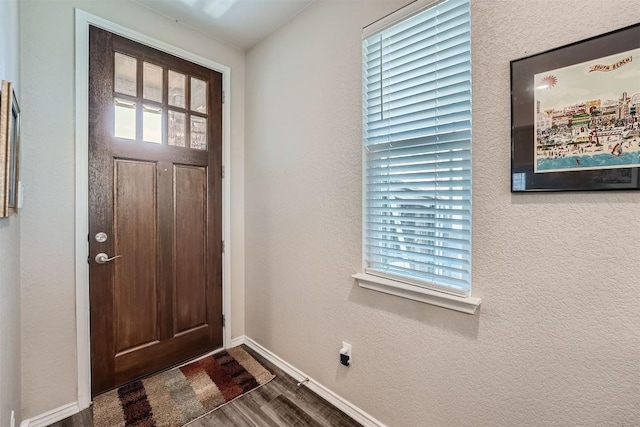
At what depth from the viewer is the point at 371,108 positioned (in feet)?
5.51

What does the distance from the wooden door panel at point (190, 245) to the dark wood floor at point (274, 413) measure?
2.52 feet

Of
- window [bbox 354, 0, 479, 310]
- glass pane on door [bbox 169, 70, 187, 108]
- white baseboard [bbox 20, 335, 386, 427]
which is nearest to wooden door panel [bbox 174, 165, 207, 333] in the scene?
glass pane on door [bbox 169, 70, 187, 108]

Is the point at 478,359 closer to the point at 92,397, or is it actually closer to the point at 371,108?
the point at 371,108

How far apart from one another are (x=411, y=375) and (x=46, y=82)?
8.89ft

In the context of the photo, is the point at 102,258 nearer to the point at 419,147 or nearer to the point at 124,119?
the point at 124,119

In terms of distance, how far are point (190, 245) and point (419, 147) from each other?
1912mm

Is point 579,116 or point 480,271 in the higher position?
point 579,116

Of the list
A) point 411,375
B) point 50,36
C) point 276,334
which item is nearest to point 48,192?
point 50,36

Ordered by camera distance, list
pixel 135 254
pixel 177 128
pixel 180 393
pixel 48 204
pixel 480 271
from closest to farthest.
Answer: pixel 480 271, pixel 48 204, pixel 180 393, pixel 135 254, pixel 177 128

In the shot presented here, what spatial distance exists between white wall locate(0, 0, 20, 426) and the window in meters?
1.62

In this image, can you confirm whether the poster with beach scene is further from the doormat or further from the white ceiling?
the doormat

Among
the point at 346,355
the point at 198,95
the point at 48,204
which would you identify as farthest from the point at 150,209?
the point at 346,355

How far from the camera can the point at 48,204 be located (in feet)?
5.70

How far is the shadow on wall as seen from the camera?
1297 millimetres
